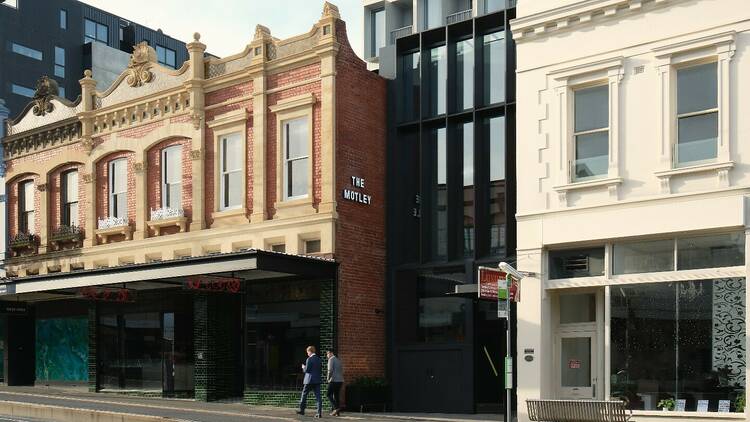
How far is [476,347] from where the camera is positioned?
23.9 meters

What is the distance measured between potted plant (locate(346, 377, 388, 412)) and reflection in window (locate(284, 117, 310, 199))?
4.61m

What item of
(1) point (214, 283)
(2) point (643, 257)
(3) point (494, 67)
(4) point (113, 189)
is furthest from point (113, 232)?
(2) point (643, 257)

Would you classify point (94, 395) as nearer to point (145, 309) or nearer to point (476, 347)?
point (145, 309)

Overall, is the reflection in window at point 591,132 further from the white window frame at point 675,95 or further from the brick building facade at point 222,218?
the brick building facade at point 222,218

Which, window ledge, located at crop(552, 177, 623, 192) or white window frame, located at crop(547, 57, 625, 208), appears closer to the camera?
window ledge, located at crop(552, 177, 623, 192)

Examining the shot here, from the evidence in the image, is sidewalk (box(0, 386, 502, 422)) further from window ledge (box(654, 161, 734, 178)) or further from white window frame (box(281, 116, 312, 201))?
window ledge (box(654, 161, 734, 178))

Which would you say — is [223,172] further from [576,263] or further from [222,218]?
[576,263]

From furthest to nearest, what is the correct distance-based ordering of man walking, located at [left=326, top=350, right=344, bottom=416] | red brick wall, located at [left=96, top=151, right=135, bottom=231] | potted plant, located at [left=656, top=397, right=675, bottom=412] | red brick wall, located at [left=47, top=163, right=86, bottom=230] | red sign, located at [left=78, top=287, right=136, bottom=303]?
red brick wall, located at [left=47, top=163, right=86, bottom=230]
red brick wall, located at [left=96, top=151, right=135, bottom=231]
red sign, located at [left=78, top=287, right=136, bottom=303]
man walking, located at [left=326, top=350, right=344, bottom=416]
potted plant, located at [left=656, top=397, right=675, bottom=412]

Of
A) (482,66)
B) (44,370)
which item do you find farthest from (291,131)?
(44,370)

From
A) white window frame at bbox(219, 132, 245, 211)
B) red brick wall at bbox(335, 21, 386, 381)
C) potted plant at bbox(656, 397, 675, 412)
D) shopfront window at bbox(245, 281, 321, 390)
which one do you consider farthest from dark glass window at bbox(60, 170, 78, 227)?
Answer: potted plant at bbox(656, 397, 675, 412)

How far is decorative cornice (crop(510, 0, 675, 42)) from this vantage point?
19.7 meters

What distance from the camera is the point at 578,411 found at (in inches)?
707

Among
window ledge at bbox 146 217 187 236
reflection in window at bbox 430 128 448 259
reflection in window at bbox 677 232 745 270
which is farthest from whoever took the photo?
window ledge at bbox 146 217 187 236

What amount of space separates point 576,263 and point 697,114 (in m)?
3.60
